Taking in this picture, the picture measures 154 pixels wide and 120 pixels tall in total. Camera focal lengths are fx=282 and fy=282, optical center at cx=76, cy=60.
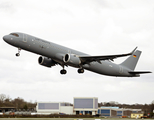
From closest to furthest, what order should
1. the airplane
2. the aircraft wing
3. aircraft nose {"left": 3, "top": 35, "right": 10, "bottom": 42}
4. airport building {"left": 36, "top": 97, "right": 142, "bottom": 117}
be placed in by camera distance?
aircraft nose {"left": 3, "top": 35, "right": 10, "bottom": 42}
the airplane
the aircraft wing
airport building {"left": 36, "top": 97, "right": 142, "bottom": 117}

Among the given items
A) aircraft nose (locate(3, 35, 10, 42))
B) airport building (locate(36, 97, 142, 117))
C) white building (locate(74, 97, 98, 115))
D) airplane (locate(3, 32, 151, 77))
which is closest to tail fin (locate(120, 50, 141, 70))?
airplane (locate(3, 32, 151, 77))

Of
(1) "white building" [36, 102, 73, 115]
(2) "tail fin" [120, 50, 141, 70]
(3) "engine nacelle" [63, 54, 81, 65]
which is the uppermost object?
(2) "tail fin" [120, 50, 141, 70]

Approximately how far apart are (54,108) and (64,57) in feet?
257

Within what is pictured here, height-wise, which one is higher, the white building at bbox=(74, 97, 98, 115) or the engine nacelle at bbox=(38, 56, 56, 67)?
the engine nacelle at bbox=(38, 56, 56, 67)

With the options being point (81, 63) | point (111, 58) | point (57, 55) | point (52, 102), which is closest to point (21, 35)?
point (57, 55)

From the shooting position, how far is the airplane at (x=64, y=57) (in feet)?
143

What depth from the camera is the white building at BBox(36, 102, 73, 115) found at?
11800 centimetres

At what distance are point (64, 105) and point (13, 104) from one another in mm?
29177

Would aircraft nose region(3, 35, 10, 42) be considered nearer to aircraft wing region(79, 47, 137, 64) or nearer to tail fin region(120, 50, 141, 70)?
aircraft wing region(79, 47, 137, 64)

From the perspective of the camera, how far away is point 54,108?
122 m

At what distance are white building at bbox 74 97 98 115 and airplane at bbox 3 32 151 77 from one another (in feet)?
227

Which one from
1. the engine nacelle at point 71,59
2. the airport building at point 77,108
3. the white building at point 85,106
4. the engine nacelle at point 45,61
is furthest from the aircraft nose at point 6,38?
the white building at point 85,106

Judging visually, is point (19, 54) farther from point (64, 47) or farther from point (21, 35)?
point (64, 47)

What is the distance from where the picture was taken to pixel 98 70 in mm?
52781
